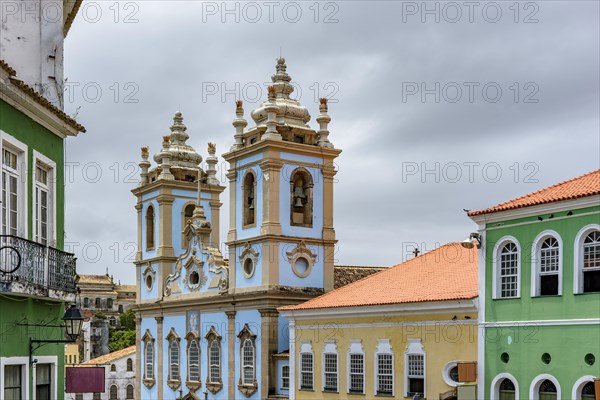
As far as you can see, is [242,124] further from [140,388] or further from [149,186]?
[140,388]

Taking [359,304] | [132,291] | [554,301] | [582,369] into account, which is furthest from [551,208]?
[132,291]

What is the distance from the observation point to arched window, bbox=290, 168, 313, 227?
33.4 m

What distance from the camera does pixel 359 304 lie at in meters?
24.9

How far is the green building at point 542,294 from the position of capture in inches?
712

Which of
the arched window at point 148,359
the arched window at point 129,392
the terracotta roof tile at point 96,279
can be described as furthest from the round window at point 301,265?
the terracotta roof tile at point 96,279

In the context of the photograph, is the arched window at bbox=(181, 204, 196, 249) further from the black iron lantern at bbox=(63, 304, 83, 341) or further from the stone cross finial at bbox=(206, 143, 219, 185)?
the black iron lantern at bbox=(63, 304, 83, 341)

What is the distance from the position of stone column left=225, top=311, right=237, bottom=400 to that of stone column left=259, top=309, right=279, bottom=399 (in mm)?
1946

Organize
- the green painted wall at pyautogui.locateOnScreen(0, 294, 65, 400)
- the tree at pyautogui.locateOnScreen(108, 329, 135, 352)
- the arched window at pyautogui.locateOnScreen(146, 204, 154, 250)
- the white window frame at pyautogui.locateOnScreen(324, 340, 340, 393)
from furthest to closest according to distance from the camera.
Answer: the tree at pyautogui.locateOnScreen(108, 329, 135, 352) → the arched window at pyautogui.locateOnScreen(146, 204, 154, 250) → the white window frame at pyautogui.locateOnScreen(324, 340, 340, 393) → the green painted wall at pyautogui.locateOnScreen(0, 294, 65, 400)

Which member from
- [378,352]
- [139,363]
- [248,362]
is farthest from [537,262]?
[139,363]

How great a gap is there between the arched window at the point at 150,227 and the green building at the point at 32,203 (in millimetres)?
27941

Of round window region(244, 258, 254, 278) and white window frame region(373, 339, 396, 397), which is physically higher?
round window region(244, 258, 254, 278)

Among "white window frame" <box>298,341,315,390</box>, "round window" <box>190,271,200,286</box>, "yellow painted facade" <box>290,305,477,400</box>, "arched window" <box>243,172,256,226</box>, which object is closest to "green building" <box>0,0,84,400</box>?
"yellow painted facade" <box>290,305,477,400</box>

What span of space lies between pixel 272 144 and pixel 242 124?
264 centimetres

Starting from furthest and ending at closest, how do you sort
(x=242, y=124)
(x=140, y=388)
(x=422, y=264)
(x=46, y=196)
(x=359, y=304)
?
(x=140, y=388) → (x=242, y=124) → (x=422, y=264) → (x=359, y=304) → (x=46, y=196)
